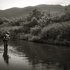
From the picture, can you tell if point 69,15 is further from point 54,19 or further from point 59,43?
point 59,43

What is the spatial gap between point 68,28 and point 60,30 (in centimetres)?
142

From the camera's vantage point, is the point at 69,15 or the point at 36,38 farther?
the point at 69,15

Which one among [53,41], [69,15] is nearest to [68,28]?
[53,41]

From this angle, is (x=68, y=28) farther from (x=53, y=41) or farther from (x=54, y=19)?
(x=54, y=19)

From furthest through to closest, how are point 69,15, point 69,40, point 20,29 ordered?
1. point 20,29
2. point 69,15
3. point 69,40

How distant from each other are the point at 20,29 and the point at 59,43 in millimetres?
20238

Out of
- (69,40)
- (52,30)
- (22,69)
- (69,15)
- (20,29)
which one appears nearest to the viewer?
(22,69)

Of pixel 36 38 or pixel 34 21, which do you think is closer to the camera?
pixel 36 38

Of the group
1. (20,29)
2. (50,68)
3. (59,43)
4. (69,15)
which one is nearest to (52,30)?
(59,43)

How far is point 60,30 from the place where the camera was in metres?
28.7

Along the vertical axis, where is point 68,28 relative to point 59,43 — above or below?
above

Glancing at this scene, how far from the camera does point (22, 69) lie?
465 inches

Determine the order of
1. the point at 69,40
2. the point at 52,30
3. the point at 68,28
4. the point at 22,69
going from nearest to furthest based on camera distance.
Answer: the point at 22,69 → the point at 69,40 → the point at 68,28 → the point at 52,30

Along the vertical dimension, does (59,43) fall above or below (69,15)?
below
